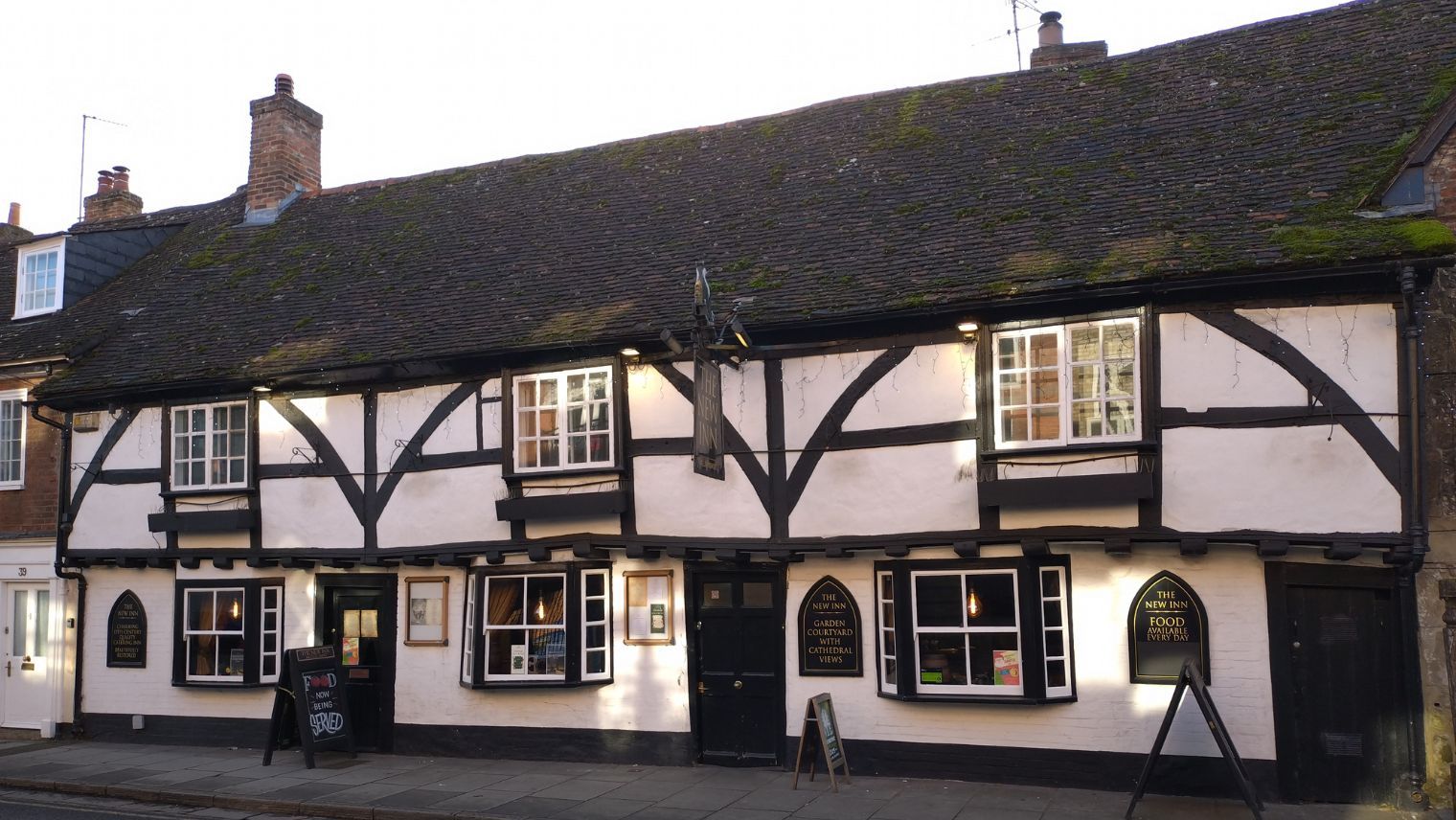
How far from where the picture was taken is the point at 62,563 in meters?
15.2

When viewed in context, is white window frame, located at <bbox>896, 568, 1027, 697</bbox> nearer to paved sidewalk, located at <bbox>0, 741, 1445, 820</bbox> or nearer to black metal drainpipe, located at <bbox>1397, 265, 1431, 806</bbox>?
paved sidewalk, located at <bbox>0, 741, 1445, 820</bbox>

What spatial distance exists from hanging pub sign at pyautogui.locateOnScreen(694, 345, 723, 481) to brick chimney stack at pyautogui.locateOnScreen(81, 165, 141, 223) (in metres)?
17.2

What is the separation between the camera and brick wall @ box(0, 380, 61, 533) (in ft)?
51.4

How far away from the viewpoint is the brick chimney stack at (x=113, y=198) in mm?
22906

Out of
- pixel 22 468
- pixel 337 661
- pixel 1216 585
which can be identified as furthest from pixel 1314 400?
pixel 22 468

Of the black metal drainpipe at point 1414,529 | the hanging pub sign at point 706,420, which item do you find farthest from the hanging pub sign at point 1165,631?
the hanging pub sign at point 706,420

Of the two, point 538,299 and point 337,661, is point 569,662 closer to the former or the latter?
point 337,661

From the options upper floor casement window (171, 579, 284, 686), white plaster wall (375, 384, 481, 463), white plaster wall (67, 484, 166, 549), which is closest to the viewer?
white plaster wall (375, 384, 481, 463)

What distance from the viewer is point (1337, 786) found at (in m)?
9.62

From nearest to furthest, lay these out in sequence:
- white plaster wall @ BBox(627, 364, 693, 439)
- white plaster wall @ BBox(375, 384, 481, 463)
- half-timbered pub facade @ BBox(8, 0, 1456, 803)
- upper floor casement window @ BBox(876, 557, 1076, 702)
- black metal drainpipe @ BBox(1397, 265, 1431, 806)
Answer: black metal drainpipe @ BBox(1397, 265, 1431, 806), half-timbered pub facade @ BBox(8, 0, 1456, 803), upper floor casement window @ BBox(876, 557, 1076, 702), white plaster wall @ BBox(627, 364, 693, 439), white plaster wall @ BBox(375, 384, 481, 463)

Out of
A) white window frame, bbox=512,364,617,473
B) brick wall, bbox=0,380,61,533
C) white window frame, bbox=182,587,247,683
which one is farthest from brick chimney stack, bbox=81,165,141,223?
white window frame, bbox=512,364,617,473

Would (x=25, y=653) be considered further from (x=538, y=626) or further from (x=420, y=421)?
(x=538, y=626)

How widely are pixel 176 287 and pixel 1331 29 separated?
1681cm

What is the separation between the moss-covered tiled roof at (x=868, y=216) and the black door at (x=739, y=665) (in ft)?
9.73
